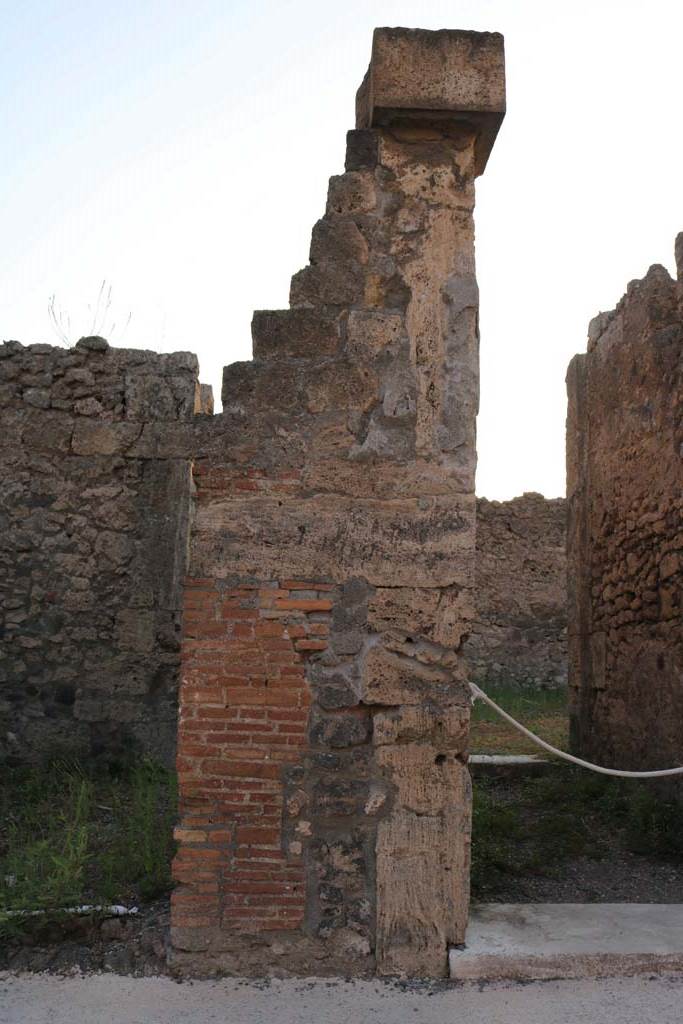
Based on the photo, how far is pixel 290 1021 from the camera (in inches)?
122

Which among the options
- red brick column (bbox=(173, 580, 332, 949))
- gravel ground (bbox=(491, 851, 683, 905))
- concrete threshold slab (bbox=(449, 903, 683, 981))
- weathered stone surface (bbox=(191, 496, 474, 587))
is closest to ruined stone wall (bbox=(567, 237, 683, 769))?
gravel ground (bbox=(491, 851, 683, 905))

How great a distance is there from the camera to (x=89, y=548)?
6.93m

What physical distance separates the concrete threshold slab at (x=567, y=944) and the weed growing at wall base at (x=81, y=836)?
1394 mm

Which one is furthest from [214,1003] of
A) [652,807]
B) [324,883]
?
[652,807]

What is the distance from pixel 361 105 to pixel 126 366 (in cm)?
356

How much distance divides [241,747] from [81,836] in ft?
4.08

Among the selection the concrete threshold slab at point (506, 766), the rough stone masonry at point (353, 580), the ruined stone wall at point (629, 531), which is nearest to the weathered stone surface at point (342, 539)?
the rough stone masonry at point (353, 580)

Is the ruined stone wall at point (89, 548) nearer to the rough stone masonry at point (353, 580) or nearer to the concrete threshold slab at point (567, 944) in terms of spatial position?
the rough stone masonry at point (353, 580)

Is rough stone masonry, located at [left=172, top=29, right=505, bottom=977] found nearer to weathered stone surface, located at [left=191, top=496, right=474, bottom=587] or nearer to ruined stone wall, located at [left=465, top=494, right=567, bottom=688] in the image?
weathered stone surface, located at [left=191, top=496, right=474, bottom=587]

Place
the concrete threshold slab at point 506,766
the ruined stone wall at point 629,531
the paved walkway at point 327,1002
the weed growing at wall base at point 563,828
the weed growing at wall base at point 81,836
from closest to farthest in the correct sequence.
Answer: the paved walkway at point 327,1002 < the weed growing at wall base at point 81,836 < the weed growing at wall base at point 563,828 < the ruined stone wall at point 629,531 < the concrete threshold slab at point 506,766

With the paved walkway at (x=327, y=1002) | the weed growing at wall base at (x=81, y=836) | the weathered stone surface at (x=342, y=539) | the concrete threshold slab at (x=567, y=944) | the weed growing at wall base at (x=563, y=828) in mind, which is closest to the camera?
the paved walkway at (x=327, y=1002)

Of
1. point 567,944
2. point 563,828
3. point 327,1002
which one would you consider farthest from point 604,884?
point 327,1002

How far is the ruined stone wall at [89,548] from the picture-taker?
22.5 ft

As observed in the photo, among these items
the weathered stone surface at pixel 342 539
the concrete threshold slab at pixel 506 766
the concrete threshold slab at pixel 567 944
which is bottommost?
the concrete threshold slab at pixel 567 944
